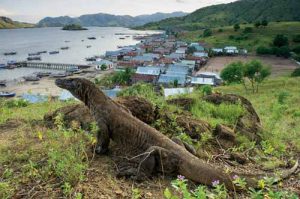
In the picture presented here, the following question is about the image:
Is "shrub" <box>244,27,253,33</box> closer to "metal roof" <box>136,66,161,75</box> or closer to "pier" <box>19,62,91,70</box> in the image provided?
"metal roof" <box>136,66,161,75</box>

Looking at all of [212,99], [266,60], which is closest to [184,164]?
[212,99]

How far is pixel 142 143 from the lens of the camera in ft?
17.1

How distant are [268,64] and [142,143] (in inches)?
2749

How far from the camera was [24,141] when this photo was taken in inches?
226

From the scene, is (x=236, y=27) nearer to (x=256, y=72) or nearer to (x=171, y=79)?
(x=171, y=79)

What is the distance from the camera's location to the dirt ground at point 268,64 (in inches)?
2511

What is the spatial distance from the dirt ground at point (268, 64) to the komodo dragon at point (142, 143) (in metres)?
58.2

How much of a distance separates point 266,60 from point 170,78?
1260 inches

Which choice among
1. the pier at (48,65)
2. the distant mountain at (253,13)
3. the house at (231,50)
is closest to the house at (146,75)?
the pier at (48,65)

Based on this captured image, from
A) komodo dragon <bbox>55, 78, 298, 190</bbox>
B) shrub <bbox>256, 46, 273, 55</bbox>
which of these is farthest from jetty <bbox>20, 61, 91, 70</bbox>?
komodo dragon <bbox>55, 78, 298, 190</bbox>

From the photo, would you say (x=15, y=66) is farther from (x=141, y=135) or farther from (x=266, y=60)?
(x=141, y=135)

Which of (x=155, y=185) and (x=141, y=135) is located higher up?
(x=141, y=135)

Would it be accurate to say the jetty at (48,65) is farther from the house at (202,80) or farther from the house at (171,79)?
the house at (202,80)

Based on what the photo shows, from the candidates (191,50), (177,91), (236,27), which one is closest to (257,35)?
(236,27)
